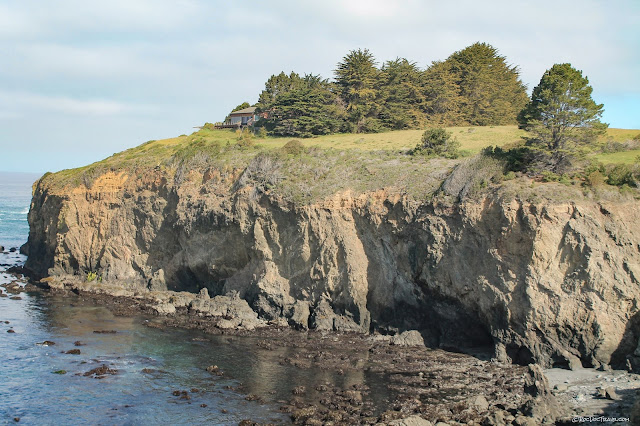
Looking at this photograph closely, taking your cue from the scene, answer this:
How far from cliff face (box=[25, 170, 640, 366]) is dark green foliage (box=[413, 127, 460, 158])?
8345mm

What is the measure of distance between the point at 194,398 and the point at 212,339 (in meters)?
9.61

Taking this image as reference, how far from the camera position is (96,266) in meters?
53.2

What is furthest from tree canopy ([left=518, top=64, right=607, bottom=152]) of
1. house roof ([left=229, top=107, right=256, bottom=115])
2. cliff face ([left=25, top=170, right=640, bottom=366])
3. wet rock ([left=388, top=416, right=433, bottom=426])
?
house roof ([left=229, top=107, right=256, bottom=115])

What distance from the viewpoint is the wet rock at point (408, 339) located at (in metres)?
35.6

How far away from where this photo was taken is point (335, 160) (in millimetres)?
46125

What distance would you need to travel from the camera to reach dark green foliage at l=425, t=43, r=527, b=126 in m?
63.3

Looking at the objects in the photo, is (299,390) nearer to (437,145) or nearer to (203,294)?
(203,294)

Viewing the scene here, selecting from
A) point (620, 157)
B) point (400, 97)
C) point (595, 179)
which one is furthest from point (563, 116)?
point (400, 97)

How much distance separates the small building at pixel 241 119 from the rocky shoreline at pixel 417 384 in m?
32.7

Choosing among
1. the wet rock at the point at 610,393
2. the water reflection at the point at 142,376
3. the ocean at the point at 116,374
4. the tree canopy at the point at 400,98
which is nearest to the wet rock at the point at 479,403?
the water reflection at the point at 142,376

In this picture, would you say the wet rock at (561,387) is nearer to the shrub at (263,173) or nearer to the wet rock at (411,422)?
the wet rock at (411,422)

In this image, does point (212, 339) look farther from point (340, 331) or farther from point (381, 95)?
point (381, 95)

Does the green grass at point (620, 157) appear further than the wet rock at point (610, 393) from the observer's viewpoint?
Yes

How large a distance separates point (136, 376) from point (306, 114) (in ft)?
124
